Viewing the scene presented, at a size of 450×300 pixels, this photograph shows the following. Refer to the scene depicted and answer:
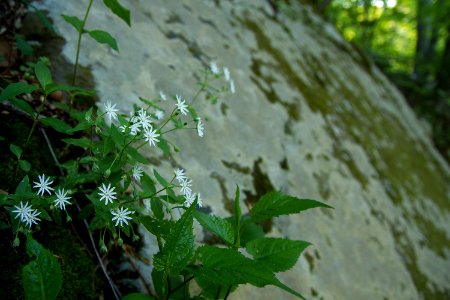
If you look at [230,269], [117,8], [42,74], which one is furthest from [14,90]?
[230,269]

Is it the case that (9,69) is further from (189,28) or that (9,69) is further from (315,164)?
(315,164)

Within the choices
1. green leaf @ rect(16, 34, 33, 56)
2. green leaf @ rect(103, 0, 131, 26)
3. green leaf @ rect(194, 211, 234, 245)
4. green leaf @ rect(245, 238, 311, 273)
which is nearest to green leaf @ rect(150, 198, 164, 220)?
green leaf @ rect(194, 211, 234, 245)

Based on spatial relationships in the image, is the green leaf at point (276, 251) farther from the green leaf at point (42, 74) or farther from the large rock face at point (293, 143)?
the green leaf at point (42, 74)

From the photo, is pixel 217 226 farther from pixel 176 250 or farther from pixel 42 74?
pixel 42 74

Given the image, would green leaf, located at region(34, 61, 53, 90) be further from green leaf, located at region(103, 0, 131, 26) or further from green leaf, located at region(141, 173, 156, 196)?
green leaf, located at region(141, 173, 156, 196)

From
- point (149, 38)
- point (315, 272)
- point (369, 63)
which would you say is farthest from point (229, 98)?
point (369, 63)

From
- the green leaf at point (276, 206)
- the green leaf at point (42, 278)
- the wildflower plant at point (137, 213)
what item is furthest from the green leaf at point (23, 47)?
the green leaf at point (276, 206)
